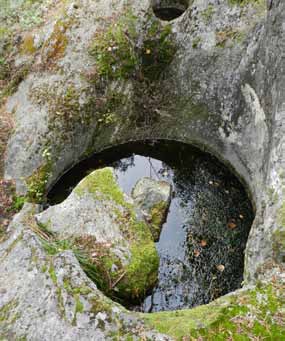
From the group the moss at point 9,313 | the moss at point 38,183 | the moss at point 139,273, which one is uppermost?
the moss at point 38,183

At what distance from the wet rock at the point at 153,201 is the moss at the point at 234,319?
3590 millimetres

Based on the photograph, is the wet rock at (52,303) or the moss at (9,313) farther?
the moss at (9,313)

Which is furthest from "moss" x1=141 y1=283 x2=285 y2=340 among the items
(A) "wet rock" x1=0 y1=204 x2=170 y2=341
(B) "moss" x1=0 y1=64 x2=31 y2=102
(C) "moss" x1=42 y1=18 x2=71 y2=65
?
Answer: (B) "moss" x1=0 y1=64 x2=31 y2=102

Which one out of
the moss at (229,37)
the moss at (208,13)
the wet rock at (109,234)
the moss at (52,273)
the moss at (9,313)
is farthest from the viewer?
the moss at (208,13)

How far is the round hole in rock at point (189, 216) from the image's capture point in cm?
769

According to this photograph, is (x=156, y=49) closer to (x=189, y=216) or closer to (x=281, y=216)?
(x=189, y=216)

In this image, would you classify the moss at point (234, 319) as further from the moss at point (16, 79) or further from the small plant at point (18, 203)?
the moss at point (16, 79)

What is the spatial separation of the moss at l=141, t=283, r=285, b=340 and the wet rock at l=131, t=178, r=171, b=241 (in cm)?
359

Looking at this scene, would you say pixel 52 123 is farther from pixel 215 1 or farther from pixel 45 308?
pixel 45 308

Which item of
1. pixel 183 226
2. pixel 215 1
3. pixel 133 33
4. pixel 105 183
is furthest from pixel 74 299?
pixel 215 1

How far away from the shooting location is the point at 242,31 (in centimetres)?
926

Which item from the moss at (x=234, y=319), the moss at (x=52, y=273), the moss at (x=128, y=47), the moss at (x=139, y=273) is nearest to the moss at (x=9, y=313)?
the moss at (x=52, y=273)

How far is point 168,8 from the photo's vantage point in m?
11.1

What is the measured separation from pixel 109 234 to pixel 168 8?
670cm
